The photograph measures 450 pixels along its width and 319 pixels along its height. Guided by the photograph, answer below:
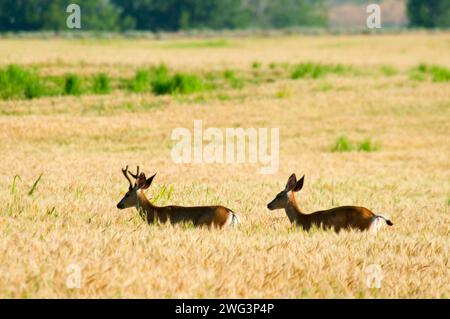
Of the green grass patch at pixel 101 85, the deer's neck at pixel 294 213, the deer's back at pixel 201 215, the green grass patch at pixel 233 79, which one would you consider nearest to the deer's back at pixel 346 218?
the deer's neck at pixel 294 213

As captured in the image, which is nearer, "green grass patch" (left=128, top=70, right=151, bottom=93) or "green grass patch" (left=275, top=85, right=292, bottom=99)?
"green grass patch" (left=275, top=85, right=292, bottom=99)

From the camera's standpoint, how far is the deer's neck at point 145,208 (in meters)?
11.4

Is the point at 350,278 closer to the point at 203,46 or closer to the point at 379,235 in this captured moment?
the point at 379,235

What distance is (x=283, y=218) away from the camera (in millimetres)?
12398

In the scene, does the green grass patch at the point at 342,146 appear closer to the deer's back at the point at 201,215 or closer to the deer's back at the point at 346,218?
the deer's back at the point at 346,218

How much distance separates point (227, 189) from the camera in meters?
15.8

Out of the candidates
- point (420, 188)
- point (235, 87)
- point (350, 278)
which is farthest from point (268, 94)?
point (350, 278)

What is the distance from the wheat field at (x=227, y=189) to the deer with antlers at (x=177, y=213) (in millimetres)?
211

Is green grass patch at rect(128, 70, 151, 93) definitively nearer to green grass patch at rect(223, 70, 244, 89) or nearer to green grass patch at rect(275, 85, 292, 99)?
green grass patch at rect(223, 70, 244, 89)

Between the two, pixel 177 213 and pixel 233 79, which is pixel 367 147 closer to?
pixel 233 79

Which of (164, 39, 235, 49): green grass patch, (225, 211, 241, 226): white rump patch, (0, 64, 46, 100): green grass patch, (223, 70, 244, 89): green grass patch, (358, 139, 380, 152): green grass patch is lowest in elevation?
(164, 39, 235, 49): green grass patch

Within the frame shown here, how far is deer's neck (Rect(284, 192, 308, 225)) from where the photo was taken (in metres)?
11.4

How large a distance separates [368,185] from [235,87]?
67.7 feet

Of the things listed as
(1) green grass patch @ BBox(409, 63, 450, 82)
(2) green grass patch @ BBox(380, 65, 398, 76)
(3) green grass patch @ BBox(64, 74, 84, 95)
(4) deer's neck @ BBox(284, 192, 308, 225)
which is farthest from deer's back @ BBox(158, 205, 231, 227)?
(2) green grass patch @ BBox(380, 65, 398, 76)
